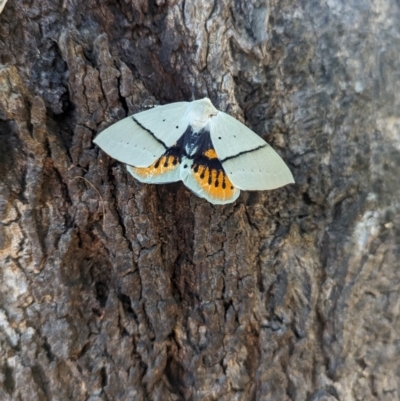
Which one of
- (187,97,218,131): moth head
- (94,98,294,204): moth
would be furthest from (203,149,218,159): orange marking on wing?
(187,97,218,131): moth head

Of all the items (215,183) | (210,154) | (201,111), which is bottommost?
(215,183)

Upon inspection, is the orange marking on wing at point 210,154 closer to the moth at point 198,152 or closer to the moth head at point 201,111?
the moth at point 198,152

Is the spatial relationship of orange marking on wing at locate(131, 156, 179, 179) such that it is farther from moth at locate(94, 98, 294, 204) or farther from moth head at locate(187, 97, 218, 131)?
moth head at locate(187, 97, 218, 131)

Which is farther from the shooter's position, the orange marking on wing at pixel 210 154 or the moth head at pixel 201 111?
the orange marking on wing at pixel 210 154

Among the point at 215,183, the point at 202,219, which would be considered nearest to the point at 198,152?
the point at 215,183

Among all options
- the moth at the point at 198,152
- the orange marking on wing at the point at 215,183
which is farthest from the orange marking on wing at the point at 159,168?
the orange marking on wing at the point at 215,183

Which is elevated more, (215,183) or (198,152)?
(198,152)

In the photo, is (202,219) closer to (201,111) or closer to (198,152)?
(198,152)
